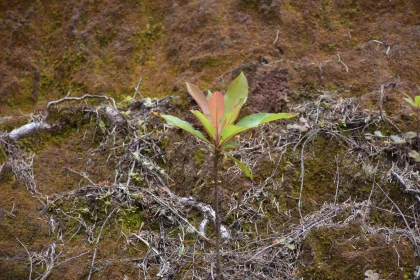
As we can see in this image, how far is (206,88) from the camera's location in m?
2.98

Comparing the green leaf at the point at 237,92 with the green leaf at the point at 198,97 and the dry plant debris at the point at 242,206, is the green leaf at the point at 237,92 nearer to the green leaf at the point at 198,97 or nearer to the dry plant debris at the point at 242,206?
the green leaf at the point at 198,97

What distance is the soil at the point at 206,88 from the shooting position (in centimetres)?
223

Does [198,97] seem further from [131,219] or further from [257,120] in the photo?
[131,219]

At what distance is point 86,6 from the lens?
3732 millimetres

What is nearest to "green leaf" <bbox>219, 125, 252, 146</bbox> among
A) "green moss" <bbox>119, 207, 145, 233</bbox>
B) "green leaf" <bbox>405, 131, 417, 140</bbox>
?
"green moss" <bbox>119, 207, 145, 233</bbox>

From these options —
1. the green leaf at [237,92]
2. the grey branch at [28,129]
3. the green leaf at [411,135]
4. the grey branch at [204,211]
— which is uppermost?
the green leaf at [237,92]

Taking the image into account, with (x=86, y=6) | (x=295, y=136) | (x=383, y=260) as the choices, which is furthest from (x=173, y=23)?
(x=383, y=260)

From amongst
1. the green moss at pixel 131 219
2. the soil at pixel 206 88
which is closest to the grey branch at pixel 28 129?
the soil at pixel 206 88

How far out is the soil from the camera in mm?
2232

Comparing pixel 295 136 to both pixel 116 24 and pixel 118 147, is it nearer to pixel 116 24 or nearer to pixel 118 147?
pixel 118 147

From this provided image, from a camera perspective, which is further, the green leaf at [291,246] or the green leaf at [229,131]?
the green leaf at [291,246]

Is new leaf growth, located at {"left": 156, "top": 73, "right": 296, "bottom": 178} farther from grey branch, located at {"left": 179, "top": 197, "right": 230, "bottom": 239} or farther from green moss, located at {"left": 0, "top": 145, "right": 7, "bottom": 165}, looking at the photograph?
green moss, located at {"left": 0, "top": 145, "right": 7, "bottom": 165}

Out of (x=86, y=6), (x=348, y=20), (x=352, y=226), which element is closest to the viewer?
(x=352, y=226)

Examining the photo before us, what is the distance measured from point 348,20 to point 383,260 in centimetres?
208
